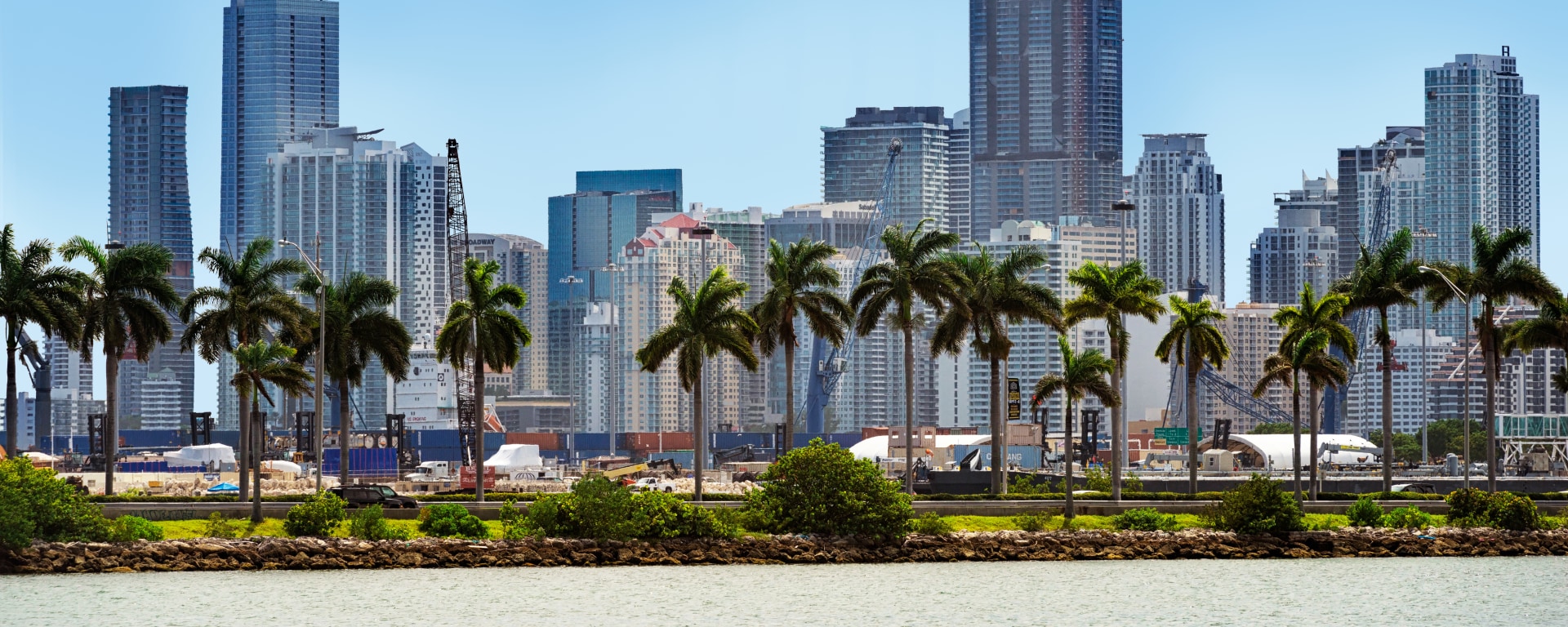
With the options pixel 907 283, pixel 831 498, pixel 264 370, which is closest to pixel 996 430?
pixel 907 283

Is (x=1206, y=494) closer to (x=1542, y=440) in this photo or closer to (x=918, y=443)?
(x=1542, y=440)

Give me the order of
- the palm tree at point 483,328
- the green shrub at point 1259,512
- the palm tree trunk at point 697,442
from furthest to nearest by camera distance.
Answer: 1. the palm tree trunk at point 697,442
2. the palm tree at point 483,328
3. the green shrub at point 1259,512

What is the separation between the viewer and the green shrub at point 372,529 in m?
64.8

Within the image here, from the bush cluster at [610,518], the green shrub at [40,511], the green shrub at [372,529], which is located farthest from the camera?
the green shrub at [372,529]

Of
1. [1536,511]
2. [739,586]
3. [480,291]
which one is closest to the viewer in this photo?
[739,586]

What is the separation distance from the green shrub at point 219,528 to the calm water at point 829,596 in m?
5.26

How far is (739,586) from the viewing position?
56.6 meters

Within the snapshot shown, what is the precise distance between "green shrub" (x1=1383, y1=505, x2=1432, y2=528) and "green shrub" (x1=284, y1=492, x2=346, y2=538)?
39.8 metres

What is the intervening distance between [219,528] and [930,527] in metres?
25.3

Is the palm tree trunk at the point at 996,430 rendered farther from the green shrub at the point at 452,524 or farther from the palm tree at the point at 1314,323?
the green shrub at the point at 452,524

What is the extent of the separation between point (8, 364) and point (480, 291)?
20.8 meters

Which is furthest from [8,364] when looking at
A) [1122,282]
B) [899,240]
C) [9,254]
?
[1122,282]

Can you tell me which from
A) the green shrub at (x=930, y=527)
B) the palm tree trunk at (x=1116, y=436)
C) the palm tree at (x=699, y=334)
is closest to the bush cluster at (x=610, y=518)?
the green shrub at (x=930, y=527)

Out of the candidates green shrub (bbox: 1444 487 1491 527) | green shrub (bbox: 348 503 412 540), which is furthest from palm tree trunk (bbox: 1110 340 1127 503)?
green shrub (bbox: 348 503 412 540)
